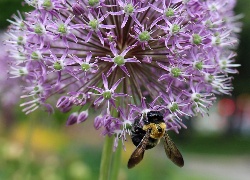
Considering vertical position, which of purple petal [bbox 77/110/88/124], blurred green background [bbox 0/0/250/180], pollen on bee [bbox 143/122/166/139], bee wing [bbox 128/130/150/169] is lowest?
blurred green background [bbox 0/0/250/180]

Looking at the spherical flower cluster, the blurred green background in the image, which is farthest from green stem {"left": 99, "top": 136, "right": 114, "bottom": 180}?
the blurred green background

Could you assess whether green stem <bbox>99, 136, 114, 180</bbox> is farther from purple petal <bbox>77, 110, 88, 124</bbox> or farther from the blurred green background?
the blurred green background

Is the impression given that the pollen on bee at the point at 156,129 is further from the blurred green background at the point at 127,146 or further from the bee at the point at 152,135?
the blurred green background at the point at 127,146

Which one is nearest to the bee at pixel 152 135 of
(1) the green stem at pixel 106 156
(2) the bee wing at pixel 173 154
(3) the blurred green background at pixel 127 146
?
(2) the bee wing at pixel 173 154

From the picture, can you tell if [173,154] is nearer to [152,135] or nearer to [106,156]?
[152,135]

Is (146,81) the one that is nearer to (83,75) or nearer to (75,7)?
(83,75)
